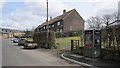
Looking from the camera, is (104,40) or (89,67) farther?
(104,40)

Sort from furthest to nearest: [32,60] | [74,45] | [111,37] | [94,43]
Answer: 1. [74,45]
2. [32,60]
3. [94,43]
4. [111,37]

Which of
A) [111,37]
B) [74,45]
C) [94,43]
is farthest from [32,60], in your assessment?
[74,45]

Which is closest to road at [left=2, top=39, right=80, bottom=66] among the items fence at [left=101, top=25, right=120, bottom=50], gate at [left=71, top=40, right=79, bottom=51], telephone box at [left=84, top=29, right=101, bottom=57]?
telephone box at [left=84, top=29, right=101, bottom=57]

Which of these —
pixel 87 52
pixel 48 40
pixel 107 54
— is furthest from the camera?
pixel 48 40

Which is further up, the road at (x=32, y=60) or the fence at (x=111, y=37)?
the fence at (x=111, y=37)

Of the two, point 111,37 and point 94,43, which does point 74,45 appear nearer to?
point 94,43

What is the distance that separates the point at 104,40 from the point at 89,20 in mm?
57106

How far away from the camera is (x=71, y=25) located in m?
79.8

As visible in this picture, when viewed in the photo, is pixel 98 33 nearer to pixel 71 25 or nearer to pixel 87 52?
pixel 87 52

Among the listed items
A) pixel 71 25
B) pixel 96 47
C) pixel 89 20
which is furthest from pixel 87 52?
pixel 71 25

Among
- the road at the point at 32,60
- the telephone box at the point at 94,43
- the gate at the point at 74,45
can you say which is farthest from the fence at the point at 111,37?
the gate at the point at 74,45

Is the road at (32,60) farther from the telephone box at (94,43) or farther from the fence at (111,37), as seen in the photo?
the fence at (111,37)

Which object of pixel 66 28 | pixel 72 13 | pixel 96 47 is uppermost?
pixel 72 13

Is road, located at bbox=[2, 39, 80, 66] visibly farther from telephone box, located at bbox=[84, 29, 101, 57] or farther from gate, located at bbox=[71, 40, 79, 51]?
gate, located at bbox=[71, 40, 79, 51]
